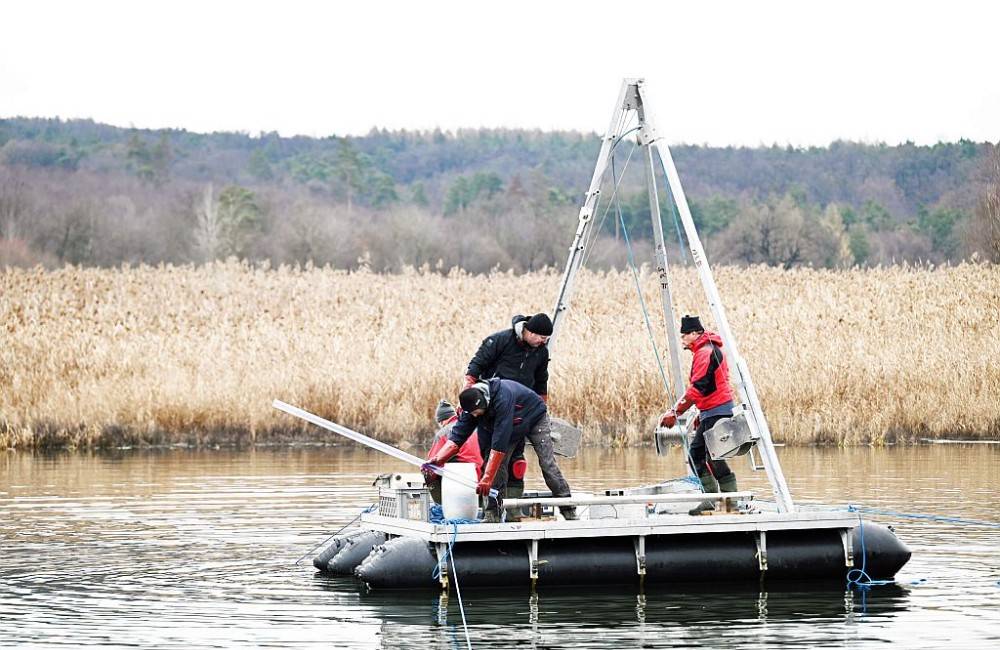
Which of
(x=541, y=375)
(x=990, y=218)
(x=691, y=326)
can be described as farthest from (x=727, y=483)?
(x=990, y=218)

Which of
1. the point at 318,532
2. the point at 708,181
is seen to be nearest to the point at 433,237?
the point at 708,181

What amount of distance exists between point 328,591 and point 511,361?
2.57 metres

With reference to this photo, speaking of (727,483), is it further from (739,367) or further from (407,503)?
(407,503)

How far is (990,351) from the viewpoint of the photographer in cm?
2727

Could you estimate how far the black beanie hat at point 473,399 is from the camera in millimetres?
12977

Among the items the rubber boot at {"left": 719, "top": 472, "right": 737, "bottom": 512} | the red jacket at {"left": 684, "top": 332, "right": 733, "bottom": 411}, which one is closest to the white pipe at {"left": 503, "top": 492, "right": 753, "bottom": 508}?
the rubber boot at {"left": 719, "top": 472, "right": 737, "bottom": 512}

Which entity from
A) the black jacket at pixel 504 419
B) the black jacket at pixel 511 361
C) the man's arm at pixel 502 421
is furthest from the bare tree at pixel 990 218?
the man's arm at pixel 502 421

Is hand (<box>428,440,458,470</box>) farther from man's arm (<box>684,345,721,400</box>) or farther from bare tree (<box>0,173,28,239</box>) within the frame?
bare tree (<box>0,173,28,239</box>)

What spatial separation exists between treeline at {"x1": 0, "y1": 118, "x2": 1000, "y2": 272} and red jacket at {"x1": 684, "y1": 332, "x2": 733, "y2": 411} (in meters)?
32.1

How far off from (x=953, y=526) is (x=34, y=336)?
714 inches

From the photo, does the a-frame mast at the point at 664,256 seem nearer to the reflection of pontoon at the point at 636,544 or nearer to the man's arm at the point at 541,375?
the reflection of pontoon at the point at 636,544

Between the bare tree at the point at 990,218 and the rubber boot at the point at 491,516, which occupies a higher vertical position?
the bare tree at the point at 990,218

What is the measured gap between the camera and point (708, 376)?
15.2m

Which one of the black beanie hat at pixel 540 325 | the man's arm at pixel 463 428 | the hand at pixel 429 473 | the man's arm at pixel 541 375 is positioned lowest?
the hand at pixel 429 473
